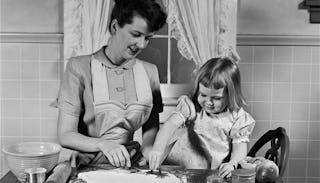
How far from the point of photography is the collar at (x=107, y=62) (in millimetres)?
2520

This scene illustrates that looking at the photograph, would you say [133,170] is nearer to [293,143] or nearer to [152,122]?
[152,122]

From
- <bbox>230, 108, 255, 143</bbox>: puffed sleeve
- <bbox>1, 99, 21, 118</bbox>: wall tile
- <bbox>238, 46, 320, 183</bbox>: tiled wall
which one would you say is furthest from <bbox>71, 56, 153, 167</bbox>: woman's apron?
<bbox>238, 46, 320, 183</bbox>: tiled wall

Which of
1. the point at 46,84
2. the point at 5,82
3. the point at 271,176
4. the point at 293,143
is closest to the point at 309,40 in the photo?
the point at 293,143

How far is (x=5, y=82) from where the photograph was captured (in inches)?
110

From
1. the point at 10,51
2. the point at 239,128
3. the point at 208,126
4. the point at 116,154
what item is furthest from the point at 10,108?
the point at 239,128

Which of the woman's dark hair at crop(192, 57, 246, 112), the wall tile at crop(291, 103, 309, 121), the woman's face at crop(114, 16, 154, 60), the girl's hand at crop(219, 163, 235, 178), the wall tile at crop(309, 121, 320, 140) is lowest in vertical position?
the girl's hand at crop(219, 163, 235, 178)

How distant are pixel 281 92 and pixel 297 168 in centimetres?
47

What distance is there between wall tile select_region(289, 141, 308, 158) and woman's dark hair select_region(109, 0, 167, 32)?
Answer: 42.1 inches

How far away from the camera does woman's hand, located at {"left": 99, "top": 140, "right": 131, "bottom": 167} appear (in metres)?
2.42

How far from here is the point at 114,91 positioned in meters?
2.51

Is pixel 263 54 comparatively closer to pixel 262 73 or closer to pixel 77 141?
pixel 262 73

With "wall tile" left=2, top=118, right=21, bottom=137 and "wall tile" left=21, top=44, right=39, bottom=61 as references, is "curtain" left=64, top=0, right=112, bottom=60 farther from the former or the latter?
"wall tile" left=2, top=118, right=21, bottom=137

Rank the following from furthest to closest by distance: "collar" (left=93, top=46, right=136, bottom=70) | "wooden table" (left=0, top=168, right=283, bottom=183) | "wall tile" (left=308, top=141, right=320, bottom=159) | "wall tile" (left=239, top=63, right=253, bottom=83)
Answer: "wall tile" (left=308, top=141, right=320, bottom=159) < "wall tile" (left=239, top=63, right=253, bottom=83) < "collar" (left=93, top=46, right=136, bottom=70) < "wooden table" (left=0, top=168, right=283, bottom=183)

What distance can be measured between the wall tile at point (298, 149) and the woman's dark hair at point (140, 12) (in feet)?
3.51
